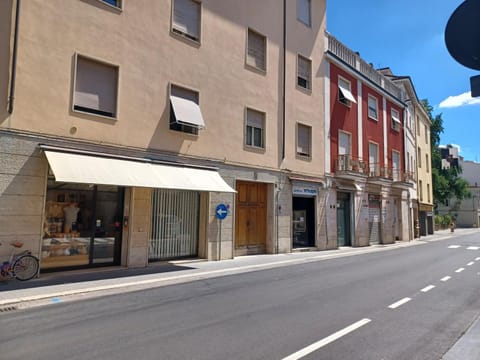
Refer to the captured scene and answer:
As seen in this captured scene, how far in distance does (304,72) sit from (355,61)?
6.41 metres

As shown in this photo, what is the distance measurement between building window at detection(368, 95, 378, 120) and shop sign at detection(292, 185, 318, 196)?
943cm

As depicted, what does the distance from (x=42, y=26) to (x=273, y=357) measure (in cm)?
1050

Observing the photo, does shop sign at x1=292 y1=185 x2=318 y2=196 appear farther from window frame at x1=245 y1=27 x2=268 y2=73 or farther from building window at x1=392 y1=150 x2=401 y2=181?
building window at x1=392 y1=150 x2=401 y2=181

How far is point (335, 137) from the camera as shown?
21.9 m

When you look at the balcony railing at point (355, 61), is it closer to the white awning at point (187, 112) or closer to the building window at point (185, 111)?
the building window at point (185, 111)

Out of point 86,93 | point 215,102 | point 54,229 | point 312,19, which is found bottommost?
point 54,229

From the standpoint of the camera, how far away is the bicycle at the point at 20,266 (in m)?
9.14

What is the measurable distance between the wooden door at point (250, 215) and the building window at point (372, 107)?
12.8 m

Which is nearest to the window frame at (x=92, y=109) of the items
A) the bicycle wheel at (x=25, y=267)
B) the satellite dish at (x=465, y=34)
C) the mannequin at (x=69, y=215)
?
the mannequin at (x=69, y=215)

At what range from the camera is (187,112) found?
13422 mm

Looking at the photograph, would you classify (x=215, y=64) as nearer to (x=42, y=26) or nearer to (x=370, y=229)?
(x=42, y=26)

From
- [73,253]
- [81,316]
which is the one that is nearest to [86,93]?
[73,253]

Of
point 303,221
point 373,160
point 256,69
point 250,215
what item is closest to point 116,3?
point 256,69

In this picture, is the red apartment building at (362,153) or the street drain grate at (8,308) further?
the red apartment building at (362,153)
